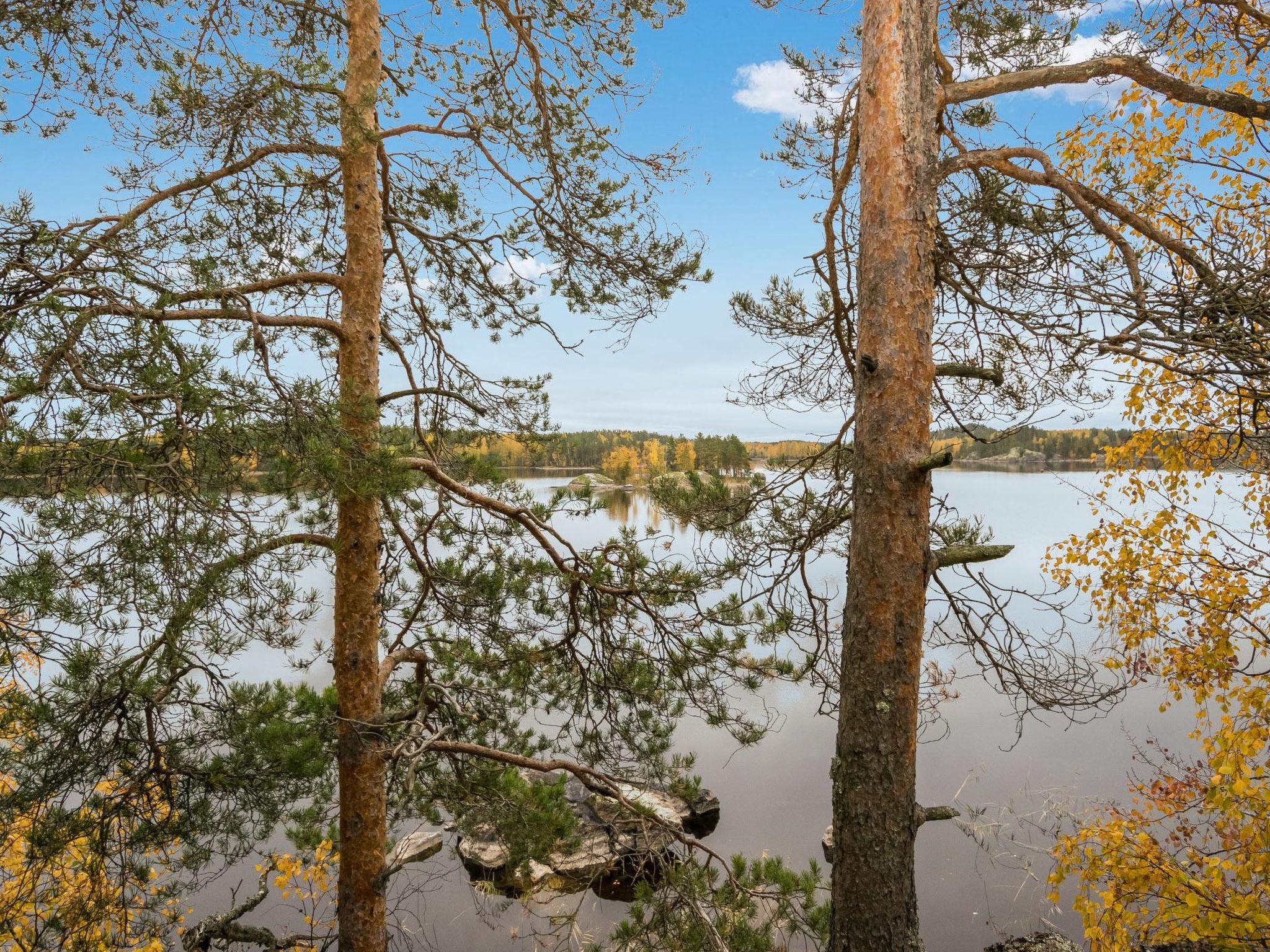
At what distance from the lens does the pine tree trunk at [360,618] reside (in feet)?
9.52

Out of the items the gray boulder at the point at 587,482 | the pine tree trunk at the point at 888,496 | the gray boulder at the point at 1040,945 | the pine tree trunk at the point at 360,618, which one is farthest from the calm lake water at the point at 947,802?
the gray boulder at the point at 1040,945

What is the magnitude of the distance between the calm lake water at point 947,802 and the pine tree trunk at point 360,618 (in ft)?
5.30

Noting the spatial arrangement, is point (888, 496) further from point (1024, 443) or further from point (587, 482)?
point (1024, 443)

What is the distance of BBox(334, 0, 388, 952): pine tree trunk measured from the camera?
9.52 feet

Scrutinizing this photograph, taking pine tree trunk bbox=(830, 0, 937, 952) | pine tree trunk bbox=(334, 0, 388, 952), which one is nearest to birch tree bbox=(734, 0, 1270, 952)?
pine tree trunk bbox=(830, 0, 937, 952)

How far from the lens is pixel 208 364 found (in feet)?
6.21

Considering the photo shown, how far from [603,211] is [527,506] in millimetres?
1697

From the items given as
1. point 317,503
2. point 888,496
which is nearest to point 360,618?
point 317,503

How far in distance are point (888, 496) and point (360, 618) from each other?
7.64 feet

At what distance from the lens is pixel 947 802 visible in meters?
8.31

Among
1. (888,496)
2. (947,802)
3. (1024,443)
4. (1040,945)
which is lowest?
(947,802)

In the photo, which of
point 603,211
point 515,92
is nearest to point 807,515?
point 603,211

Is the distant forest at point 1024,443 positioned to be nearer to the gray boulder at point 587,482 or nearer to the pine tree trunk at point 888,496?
the pine tree trunk at point 888,496

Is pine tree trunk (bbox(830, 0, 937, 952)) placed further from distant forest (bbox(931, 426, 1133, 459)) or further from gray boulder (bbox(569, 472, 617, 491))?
gray boulder (bbox(569, 472, 617, 491))
